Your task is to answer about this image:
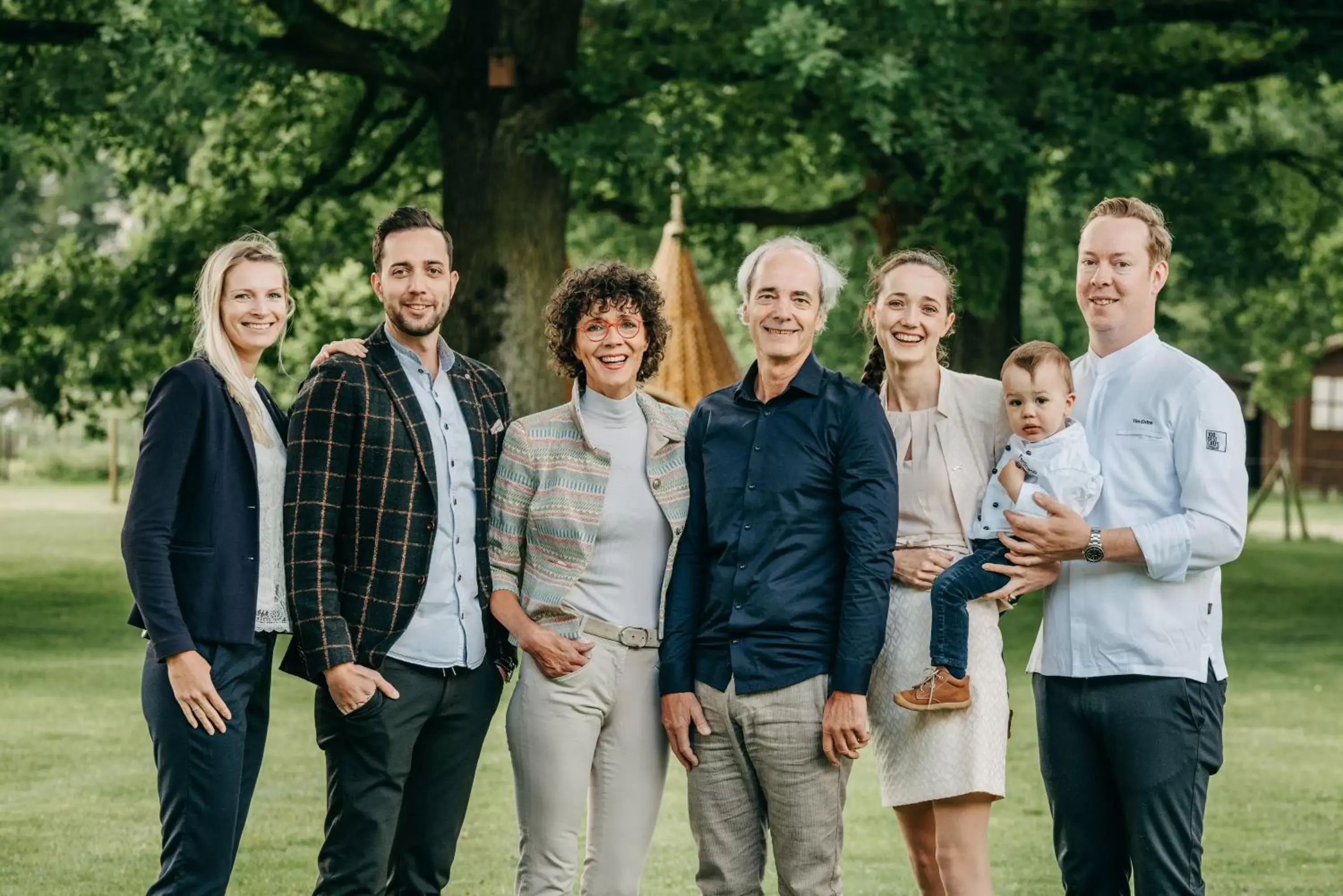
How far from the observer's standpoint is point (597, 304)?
14.9ft

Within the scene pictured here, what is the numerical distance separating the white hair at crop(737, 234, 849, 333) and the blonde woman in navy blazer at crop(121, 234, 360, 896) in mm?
1248

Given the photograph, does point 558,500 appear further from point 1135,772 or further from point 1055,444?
point 1135,772

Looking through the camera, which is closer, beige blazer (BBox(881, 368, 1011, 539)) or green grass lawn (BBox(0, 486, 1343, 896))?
beige blazer (BBox(881, 368, 1011, 539))

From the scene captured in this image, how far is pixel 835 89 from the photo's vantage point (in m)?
13.9

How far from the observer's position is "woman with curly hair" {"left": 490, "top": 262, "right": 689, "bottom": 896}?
14.5 ft

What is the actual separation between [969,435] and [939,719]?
0.73 meters

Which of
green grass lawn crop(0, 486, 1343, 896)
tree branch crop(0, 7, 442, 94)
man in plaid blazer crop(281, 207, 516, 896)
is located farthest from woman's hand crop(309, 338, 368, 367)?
tree branch crop(0, 7, 442, 94)

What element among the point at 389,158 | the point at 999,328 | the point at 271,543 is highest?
the point at 389,158

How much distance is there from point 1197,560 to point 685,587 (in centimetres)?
125

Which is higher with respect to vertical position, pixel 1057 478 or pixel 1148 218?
pixel 1148 218

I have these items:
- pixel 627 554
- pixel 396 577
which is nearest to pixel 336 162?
pixel 396 577

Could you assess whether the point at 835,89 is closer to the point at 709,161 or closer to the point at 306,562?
the point at 709,161

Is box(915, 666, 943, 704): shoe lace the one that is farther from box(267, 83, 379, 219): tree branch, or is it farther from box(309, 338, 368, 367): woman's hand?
box(267, 83, 379, 219): tree branch

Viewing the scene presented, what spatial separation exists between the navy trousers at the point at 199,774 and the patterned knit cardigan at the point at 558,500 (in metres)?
0.71
